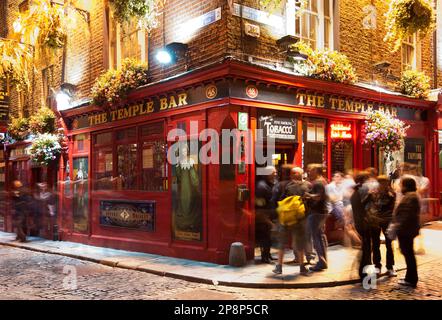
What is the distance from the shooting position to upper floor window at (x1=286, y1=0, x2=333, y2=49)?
11.5 m

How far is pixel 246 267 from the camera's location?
9008mm

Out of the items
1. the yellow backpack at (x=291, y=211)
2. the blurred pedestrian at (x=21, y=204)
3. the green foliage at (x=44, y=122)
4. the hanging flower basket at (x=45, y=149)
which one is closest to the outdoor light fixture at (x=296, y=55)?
the yellow backpack at (x=291, y=211)

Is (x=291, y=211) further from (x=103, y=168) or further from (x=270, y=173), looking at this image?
(x=103, y=168)

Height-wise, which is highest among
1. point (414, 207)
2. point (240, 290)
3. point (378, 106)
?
point (378, 106)

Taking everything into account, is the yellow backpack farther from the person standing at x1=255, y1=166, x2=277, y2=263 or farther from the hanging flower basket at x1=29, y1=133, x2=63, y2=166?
the hanging flower basket at x1=29, y1=133, x2=63, y2=166

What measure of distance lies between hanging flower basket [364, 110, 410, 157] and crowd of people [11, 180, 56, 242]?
10.1 meters

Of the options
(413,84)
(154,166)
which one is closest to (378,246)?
(154,166)

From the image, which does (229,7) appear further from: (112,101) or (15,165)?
(15,165)

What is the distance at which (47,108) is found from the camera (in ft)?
52.4

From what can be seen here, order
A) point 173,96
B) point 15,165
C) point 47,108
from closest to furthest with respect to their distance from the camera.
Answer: point 173,96, point 47,108, point 15,165

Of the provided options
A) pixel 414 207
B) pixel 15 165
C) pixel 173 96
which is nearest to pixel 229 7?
pixel 173 96

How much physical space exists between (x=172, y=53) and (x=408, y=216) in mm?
6501

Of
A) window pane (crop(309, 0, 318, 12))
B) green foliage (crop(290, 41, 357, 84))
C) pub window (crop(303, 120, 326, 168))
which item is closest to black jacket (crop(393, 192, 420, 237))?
pub window (crop(303, 120, 326, 168))

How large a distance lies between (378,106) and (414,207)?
6178 millimetres
